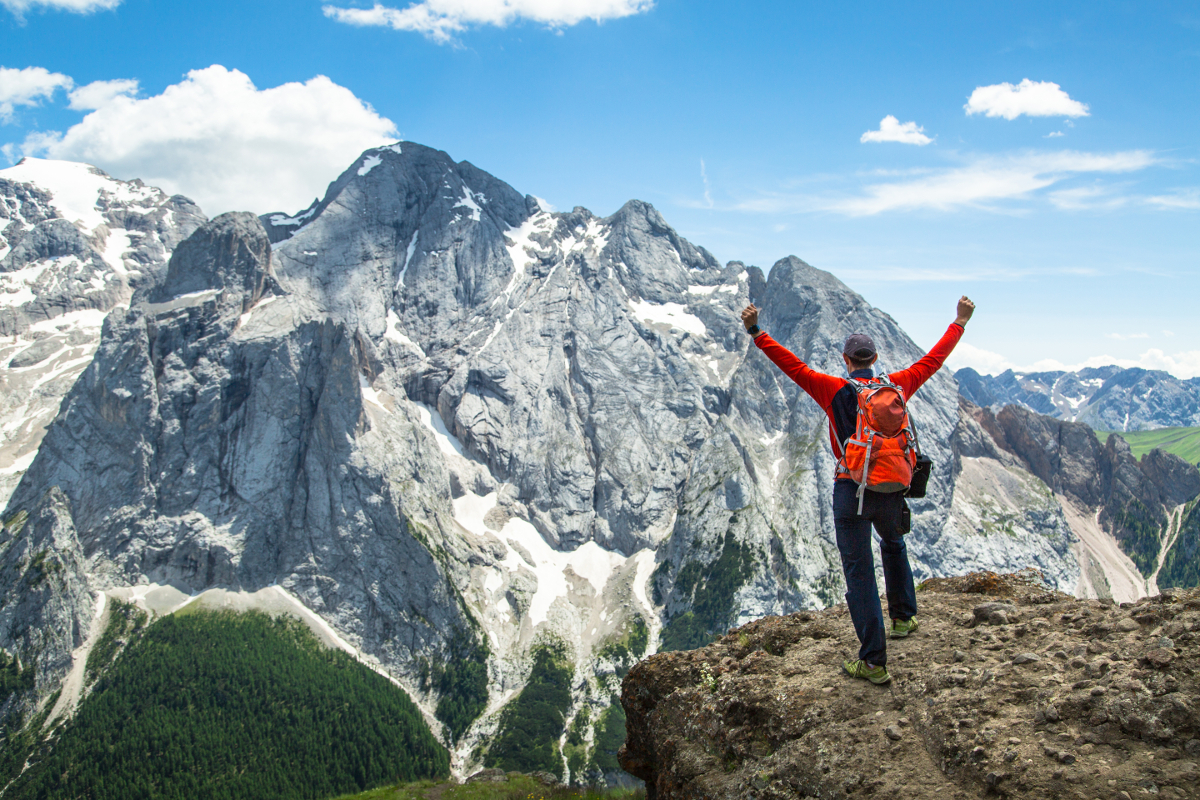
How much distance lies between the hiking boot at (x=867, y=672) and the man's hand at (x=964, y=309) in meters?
5.56

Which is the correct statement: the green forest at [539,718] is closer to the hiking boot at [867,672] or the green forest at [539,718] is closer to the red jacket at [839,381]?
the hiking boot at [867,672]

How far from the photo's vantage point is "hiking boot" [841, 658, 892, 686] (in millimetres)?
8242

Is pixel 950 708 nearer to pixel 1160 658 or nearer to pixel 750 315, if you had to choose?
pixel 1160 658

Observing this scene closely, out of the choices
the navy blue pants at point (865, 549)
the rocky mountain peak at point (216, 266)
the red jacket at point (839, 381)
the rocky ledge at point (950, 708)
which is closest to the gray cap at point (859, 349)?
the red jacket at point (839, 381)

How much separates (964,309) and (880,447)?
3.68m

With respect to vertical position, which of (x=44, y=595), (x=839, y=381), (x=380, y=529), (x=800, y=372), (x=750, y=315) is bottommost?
(x=44, y=595)

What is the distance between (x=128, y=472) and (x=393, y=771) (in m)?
95.7

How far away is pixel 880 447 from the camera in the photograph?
8633 millimetres

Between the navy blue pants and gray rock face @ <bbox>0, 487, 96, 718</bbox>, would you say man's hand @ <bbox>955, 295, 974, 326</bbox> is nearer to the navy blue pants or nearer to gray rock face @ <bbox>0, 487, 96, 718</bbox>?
the navy blue pants

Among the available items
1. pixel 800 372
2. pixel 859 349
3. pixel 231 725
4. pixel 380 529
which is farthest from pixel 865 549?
pixel 380 529

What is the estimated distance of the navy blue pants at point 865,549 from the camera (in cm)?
841

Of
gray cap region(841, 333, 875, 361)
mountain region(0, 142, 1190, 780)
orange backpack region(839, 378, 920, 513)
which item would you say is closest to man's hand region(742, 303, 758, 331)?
gray cap region(841, 333, 875, 361)

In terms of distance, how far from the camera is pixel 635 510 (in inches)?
7303

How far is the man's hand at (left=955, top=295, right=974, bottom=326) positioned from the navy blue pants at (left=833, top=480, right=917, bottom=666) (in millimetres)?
3493
